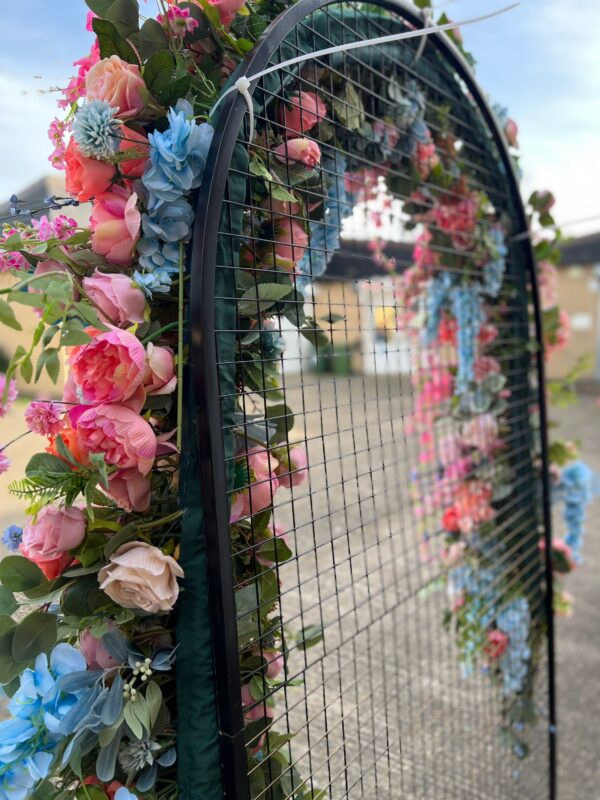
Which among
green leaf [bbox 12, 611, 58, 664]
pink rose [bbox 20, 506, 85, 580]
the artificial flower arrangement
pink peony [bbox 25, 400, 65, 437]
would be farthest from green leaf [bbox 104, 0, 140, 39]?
green leaf [bbox 12, 611, 58, 664]

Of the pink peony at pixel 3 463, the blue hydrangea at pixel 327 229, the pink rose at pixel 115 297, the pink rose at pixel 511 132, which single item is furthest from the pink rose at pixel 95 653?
the pink rose at pixel 511 132

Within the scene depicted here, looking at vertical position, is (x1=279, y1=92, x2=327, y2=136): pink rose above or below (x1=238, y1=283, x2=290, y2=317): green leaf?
above

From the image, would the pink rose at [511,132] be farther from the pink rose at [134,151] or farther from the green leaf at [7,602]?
the green leaf at [7,602]

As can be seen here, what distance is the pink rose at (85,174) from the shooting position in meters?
0.69

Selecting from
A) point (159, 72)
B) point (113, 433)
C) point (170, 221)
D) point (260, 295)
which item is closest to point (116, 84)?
point (159, 72)

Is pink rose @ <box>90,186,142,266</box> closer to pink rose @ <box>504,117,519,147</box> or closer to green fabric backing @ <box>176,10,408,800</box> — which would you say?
green fabric backing @ <box>176,10,408,800</box>

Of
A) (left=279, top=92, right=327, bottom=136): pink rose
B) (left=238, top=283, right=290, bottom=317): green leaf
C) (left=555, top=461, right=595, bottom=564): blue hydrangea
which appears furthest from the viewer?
(left=555, top=461, right=595, bottom=564): blue hydrangea

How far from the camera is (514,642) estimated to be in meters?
1.72

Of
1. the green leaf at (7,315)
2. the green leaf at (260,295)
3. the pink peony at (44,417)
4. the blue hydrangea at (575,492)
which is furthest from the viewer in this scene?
the blue hydrangea at (575,492)

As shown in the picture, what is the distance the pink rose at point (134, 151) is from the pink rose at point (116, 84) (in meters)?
0.02

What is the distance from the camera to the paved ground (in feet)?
3.22

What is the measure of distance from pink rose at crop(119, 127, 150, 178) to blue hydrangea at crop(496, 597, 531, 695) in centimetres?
149

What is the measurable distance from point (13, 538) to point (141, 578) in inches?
6.6

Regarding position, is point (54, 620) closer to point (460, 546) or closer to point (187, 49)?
point (187, 49)
